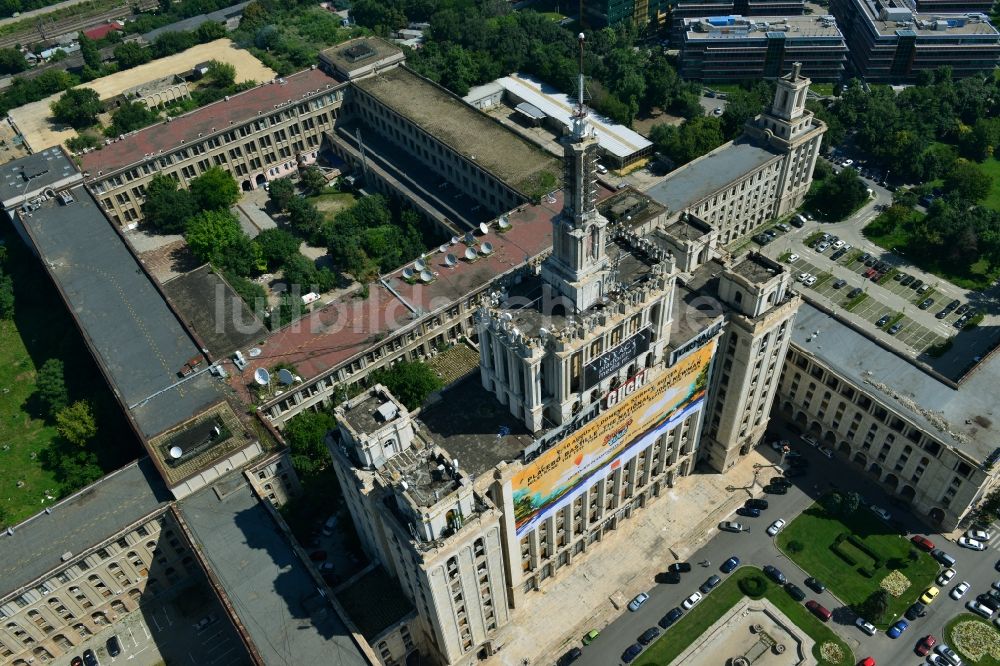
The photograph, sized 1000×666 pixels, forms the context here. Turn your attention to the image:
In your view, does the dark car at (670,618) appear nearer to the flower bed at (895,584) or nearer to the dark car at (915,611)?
the flower bed at (895,584)

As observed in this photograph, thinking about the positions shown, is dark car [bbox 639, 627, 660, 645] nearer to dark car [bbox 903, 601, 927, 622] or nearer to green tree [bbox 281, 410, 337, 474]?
dark car [bbox 903, 601, 927, 622]

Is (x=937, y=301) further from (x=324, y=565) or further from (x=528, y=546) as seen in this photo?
(x=324, y=565)

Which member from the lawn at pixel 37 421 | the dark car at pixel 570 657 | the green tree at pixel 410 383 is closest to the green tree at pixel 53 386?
the lawn at pixel 37 421

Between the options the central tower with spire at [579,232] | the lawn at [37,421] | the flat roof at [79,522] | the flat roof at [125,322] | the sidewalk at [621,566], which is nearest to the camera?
the central tower with spire at [579,232]

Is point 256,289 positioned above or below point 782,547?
above

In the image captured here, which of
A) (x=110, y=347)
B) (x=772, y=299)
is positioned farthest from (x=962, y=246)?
(x=110, y=347)

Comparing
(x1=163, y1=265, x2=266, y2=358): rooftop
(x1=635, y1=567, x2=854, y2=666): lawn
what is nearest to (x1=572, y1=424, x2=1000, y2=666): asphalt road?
(x1=635, y1=567, x2=854, y2=666): lawn

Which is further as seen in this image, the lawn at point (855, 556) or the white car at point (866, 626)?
the lawn at point (855, 556)
